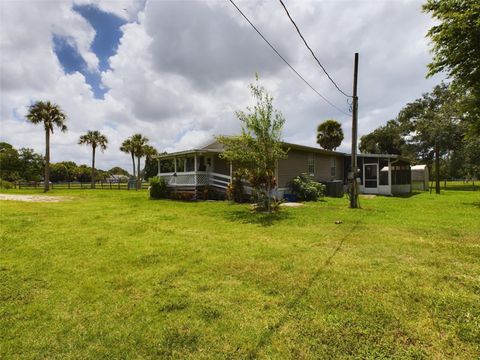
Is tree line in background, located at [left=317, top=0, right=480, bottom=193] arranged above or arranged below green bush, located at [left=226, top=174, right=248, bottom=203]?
above

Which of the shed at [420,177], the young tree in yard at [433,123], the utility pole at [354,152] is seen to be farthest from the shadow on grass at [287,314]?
the shed at [420,177]

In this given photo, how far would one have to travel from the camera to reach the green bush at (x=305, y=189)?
52.5 ft

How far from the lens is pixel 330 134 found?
3675 cm

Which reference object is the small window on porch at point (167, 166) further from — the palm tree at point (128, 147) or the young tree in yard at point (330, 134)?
the young tree in yard at point (330, 134)

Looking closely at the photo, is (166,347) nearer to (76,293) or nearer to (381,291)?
(76,293)

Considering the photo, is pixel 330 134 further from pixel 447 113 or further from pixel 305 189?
pixel 305 189

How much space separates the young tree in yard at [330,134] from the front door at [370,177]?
1583 centimetres

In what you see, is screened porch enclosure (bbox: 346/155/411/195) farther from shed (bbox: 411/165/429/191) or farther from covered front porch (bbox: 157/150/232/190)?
covered front porch (bbox: 157/150/232/190)

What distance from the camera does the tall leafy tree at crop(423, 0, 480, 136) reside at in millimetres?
11000

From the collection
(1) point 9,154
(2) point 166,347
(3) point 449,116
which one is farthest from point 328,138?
(1) point 9,154

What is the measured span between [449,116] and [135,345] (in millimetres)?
31418

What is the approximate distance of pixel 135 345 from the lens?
268cm

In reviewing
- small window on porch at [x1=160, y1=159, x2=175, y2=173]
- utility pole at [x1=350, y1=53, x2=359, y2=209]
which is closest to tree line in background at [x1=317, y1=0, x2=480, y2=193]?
utility pole at [x1=350, y1=53, x2=359, y2=209]

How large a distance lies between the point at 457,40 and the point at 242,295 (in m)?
14.0
